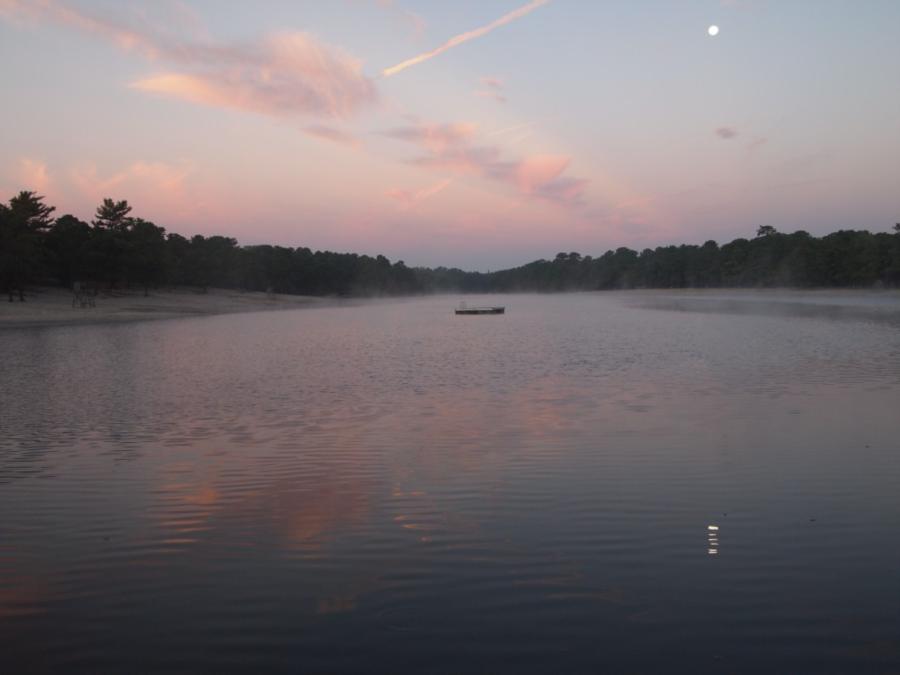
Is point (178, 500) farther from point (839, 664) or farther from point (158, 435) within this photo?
point (839, 664)

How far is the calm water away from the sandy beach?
54.8 metres

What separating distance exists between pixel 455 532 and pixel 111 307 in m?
93.2

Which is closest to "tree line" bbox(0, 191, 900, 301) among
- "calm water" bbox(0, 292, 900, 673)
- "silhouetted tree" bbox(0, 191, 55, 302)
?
"silhouetted tree" bbox(0, 191, 55, 302)

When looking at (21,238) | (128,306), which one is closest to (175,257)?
(128,306)

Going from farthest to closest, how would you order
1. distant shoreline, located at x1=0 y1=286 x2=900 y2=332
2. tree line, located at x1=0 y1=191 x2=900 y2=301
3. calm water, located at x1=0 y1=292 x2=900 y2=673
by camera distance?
tree line, located at x1=0 y1=191 x2=900 y2=301
distant shoreline, located at x1=0 y1=286 x2=900 y2=332
calm water, located at x1=0 y1=292 x2=900 y2=673

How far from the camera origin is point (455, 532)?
1010 cm

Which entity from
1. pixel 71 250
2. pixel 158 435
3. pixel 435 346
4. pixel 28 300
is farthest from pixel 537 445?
pixel 71 250

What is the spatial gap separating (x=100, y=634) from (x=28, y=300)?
90726 mm

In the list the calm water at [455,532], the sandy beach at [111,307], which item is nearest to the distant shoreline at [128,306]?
the sandy beach at [111,307]

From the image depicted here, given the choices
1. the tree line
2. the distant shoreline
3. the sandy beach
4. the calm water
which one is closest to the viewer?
the calm water

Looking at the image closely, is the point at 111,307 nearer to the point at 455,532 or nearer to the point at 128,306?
the point at 128,306

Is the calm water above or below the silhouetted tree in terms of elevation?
below

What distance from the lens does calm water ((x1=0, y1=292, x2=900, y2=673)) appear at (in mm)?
6844

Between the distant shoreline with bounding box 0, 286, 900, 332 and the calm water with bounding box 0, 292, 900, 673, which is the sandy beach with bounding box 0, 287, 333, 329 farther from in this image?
the calm water with bounding box 0, 292, 900, 673
